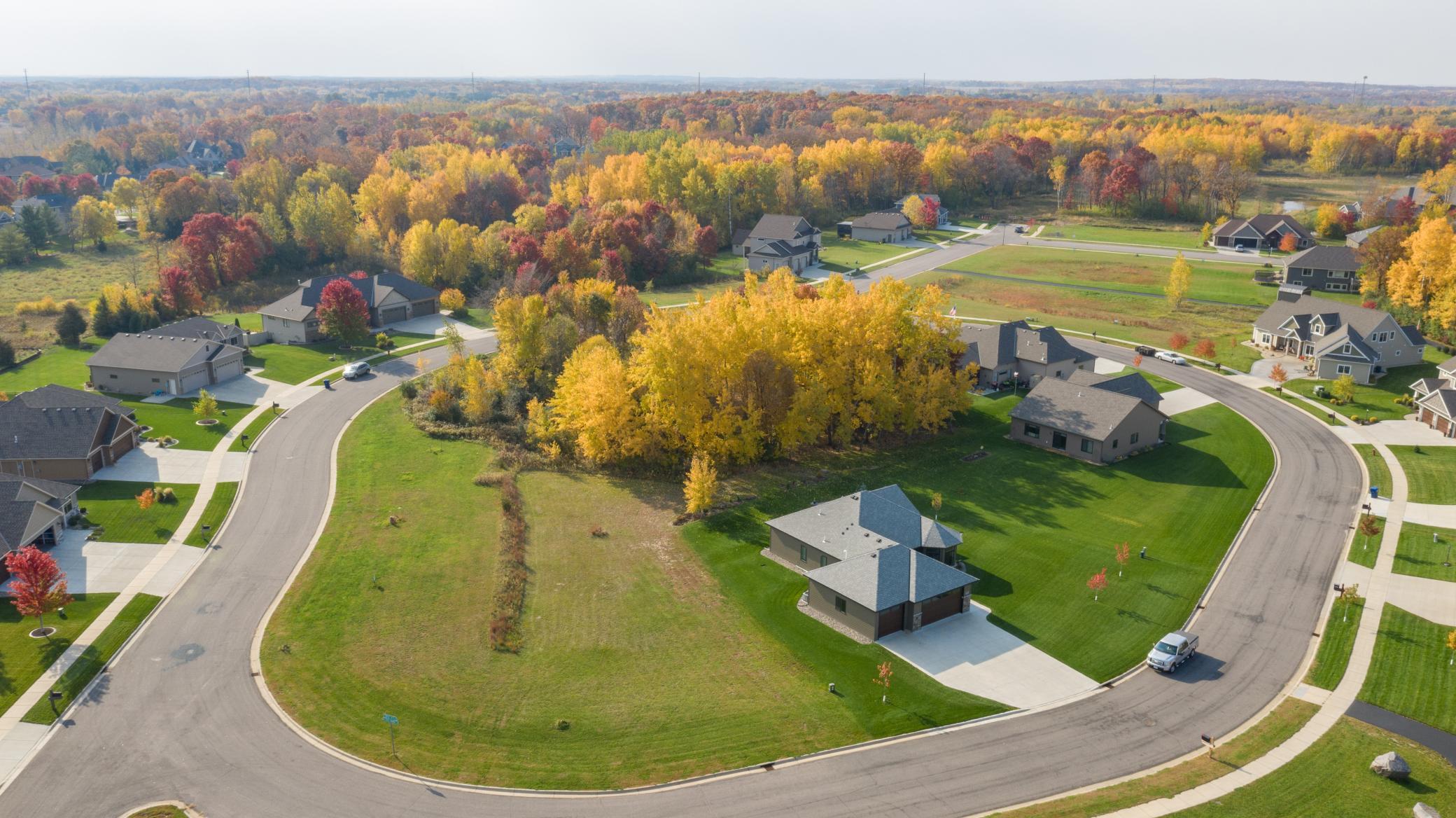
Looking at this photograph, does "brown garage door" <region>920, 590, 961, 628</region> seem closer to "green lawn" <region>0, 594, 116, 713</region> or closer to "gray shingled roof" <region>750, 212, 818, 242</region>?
"green lawn" <region>0, 594, 116, 713</region>

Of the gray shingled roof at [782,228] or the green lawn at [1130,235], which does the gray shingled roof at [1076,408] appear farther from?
the green lawn at [1130,235]

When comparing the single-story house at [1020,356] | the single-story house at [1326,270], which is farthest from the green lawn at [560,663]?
the single-story house at [1326,270]

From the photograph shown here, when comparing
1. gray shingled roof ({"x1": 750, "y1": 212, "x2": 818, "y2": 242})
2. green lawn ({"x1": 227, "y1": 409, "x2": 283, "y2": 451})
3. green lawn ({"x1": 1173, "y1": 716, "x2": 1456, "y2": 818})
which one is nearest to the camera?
green lawn ({"x1": 1173, "y1": 716, "x2": 1456, "y2": 818})

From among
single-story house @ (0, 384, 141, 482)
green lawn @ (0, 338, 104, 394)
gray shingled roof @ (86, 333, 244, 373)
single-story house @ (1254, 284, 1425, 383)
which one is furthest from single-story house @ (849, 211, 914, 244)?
single-story house @ (0, 384, 141, 482)

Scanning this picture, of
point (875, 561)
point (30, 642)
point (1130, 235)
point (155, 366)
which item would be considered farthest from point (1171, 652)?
point (1130, 235)

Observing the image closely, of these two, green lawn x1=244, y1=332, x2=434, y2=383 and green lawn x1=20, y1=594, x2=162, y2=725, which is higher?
green lawn x1=244, y1=332, x2=434, y2=383

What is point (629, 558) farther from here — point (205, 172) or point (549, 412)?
point (205, 172)
